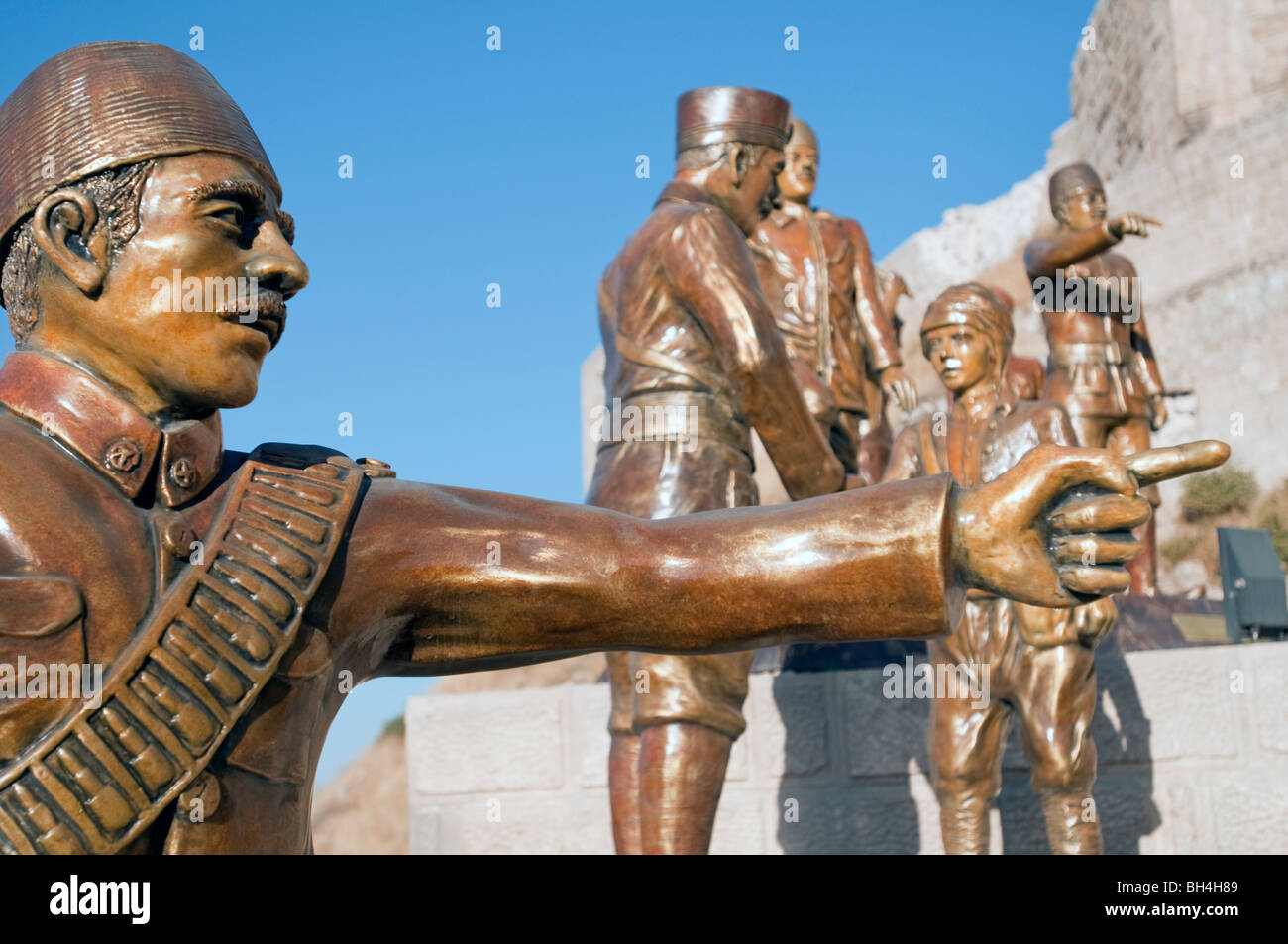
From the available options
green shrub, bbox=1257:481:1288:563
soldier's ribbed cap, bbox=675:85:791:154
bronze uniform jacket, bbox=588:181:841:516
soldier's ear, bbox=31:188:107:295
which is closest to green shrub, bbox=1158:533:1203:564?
green shrub, bbox=1257:481:1288:563

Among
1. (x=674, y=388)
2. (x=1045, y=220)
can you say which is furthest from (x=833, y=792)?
(x=1045, y=220)

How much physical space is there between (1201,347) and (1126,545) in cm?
2222

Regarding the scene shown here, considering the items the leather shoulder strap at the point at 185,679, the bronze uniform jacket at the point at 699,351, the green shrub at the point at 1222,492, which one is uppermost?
the green shrub at the point at 1222,492

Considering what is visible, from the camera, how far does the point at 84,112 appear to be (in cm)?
190

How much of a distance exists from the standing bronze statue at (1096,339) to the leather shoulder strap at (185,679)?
721 centimetres

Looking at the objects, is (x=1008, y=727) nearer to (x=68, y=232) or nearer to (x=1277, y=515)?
(x=68, y=232)

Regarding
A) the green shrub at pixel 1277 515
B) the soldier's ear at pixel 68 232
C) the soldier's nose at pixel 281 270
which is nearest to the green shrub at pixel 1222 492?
the green shrub at pixel 1277 515

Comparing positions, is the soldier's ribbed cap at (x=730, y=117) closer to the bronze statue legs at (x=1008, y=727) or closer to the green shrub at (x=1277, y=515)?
the bronze statue legs at (x=1008, y=727)

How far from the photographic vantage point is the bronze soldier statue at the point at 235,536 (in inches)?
68.0

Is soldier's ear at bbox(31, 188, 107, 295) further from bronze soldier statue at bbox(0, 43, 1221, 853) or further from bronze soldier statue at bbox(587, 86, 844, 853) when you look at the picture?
bronze soldier statue at bbox(587, 86, 844, 853)

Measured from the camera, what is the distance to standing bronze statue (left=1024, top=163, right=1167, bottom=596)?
28.9 ft

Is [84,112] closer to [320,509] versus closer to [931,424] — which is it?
[320,509]

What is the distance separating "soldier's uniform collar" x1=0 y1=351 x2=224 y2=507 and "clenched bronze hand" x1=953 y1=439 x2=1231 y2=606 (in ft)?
2.97

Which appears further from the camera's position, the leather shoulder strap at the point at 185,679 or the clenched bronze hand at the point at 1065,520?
the clenched bronze hand at the point at 1065,520
